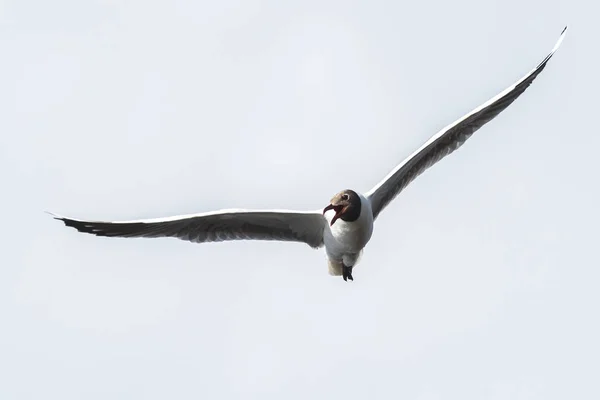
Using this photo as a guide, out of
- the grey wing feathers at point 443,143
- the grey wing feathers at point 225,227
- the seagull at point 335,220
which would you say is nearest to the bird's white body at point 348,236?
the seagull at point 335,220

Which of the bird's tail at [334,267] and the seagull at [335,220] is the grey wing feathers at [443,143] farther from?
the bird's tail at [334,267]

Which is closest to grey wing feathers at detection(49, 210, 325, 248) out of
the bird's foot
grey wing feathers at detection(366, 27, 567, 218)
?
the bird's foot

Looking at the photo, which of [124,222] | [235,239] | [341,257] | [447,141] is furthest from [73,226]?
[447,141]

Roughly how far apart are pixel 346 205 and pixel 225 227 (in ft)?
5.58

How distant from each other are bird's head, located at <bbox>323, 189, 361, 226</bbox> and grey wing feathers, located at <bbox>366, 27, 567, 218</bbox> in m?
0.55

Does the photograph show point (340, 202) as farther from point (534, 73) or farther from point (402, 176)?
point (534, 73)

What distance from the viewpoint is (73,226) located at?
1838 cm

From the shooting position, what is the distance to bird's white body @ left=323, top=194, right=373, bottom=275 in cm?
1853

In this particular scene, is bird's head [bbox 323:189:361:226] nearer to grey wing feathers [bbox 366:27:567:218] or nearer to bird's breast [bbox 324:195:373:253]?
bird's breast [bbox 324:195:373:253]

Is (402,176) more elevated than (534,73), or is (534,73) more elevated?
(534,73)

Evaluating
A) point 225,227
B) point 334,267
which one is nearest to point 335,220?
point 334,267

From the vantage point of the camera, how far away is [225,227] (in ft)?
62.7

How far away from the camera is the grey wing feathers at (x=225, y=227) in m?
18.5

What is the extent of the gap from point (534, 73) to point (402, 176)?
2358 millimetres
